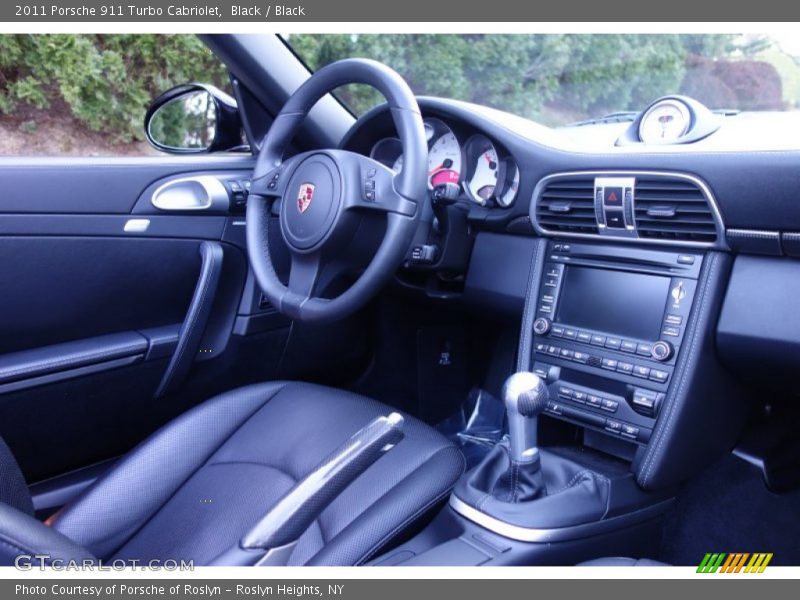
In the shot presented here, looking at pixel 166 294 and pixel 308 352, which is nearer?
pixel 166 294

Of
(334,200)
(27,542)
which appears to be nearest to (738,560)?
(334,200)

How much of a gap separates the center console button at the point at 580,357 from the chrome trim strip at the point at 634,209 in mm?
254

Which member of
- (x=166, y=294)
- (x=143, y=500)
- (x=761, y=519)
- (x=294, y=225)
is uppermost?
(x=294, y=225)

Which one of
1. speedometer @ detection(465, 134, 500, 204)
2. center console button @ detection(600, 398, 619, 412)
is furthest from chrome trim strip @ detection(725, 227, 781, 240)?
speedometer @ detection(465, 134, 500, 204)

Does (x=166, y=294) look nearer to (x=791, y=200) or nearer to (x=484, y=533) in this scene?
(x=484, y=533)

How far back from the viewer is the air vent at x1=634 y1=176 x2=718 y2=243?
1.40m

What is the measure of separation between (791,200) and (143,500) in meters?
1.30

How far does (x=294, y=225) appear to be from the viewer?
5.19ft

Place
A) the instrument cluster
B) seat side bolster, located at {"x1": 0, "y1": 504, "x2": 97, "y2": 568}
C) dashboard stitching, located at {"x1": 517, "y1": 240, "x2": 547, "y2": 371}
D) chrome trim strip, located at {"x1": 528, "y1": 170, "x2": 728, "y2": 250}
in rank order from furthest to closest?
the instrument cluster → dashboard stitching, located at {"x1": 517, "y1": 240, "x2": 547, "y2": 371} → chrome trim strip, located at {"x1": 528, "y1": 170, "x2": 728, "y2": 250} → seat side bolster, located at {"x1": 0, "y1": 504, "x2": 97, "y2": 568}

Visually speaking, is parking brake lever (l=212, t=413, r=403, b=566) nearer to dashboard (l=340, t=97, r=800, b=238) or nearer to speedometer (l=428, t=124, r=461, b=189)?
dashboard (l=340, t=97, r=800, b=238)

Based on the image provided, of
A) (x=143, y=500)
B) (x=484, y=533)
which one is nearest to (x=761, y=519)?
(x=484, y=533)

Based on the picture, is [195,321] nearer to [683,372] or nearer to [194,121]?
[194,121]

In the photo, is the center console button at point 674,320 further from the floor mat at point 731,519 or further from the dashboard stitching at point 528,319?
the floor mat at point 731,519

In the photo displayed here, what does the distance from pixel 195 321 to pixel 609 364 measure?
105 centimetres
